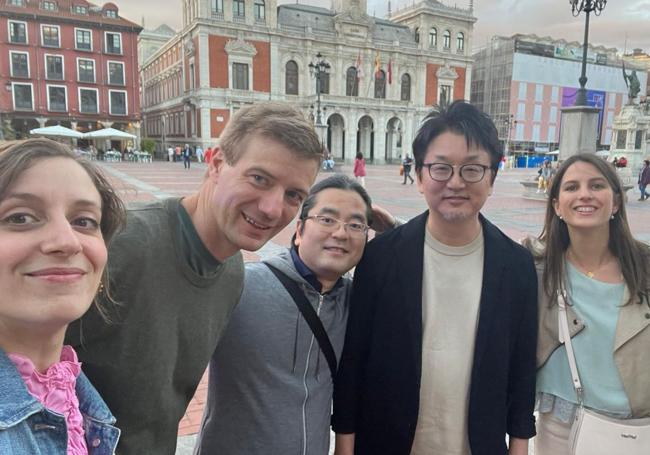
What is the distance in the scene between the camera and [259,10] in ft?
132

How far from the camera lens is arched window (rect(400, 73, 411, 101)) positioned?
155 feet

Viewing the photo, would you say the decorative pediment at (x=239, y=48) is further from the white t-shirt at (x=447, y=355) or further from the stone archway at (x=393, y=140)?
the white t-shirt at (x=447, y=355)

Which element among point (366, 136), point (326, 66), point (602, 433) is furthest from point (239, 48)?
point (602, 433)

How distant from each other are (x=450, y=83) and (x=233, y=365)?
5113 centimetres

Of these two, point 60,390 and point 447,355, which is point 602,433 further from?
point 60,390

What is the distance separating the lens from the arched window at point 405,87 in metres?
47.2

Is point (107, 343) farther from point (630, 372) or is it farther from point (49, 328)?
point (630, 372)

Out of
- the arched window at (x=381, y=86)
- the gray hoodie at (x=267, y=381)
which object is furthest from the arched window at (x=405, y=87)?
the gray hoodie at (x=267, y=381)

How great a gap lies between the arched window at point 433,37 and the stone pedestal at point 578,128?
37816 millimetres

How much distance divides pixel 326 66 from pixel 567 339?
117ft

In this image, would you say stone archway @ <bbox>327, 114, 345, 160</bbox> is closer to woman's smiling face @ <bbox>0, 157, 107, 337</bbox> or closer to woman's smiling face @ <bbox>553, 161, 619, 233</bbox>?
woman's smiling face @ <bbox>553, 161, 619, 233</bbox>

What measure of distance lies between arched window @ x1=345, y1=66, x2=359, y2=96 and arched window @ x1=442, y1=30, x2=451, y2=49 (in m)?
11.4

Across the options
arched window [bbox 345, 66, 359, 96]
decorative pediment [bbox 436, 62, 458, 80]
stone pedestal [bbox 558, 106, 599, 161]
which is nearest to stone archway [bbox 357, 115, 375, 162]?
arched window [bbox 345, 66, 359, 96]

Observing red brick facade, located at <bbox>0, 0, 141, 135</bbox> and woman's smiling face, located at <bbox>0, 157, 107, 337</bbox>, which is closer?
woman's smiling face, located at <bbox>0, 157, 107, 337</bbox>
